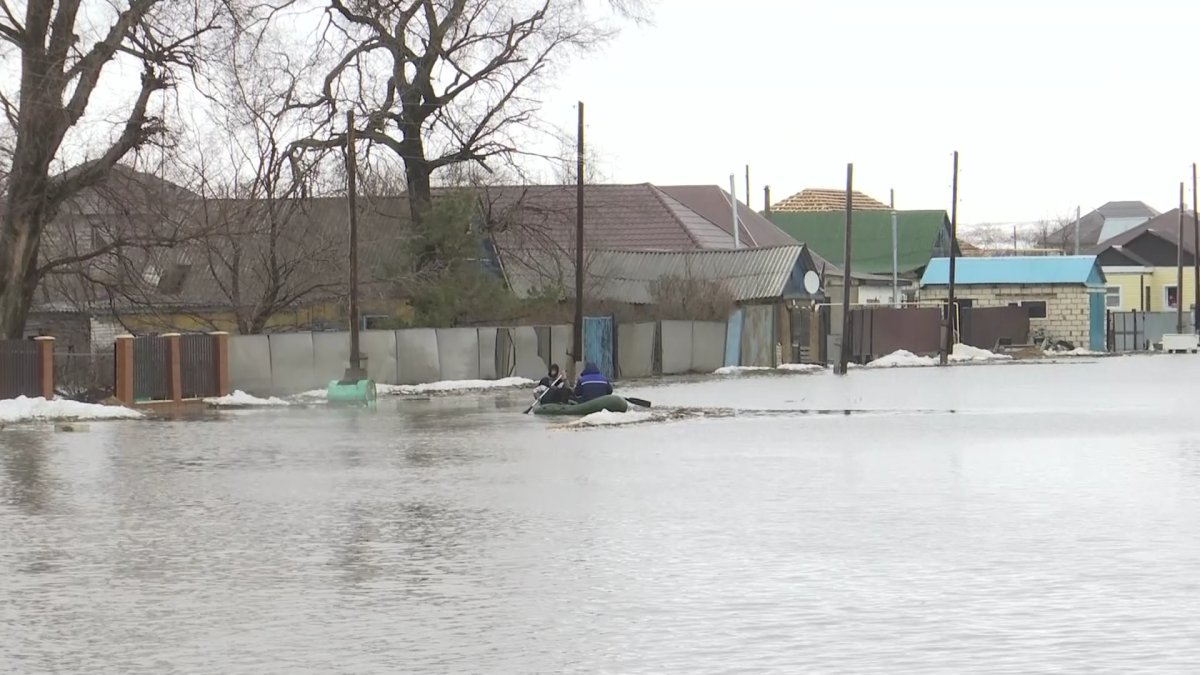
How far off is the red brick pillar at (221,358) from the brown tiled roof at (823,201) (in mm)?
77888

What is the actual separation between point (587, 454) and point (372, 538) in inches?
396

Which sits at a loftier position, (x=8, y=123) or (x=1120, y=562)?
(x=8, y=123)

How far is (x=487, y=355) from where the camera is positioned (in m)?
53.1

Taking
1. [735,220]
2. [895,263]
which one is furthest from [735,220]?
[895,263]

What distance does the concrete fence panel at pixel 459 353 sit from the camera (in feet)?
170

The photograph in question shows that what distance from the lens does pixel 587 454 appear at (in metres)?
25.2

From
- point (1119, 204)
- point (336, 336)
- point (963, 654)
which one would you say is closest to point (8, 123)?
point (336, 336)

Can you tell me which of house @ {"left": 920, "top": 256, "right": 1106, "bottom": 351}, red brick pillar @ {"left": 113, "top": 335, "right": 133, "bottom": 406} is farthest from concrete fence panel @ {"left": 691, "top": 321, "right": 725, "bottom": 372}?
red brick pillar @ {"left": 113, "top": 335, "right": 133, "bottom": 406}

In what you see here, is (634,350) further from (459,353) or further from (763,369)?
(459,353)

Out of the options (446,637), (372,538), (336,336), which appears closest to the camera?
(446,637)

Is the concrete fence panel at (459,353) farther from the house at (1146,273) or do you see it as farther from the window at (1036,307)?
the house at (1146,273)

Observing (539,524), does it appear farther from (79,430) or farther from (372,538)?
(79,430)

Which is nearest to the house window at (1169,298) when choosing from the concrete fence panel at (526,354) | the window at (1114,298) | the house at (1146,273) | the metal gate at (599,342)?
the house at (1146,273)

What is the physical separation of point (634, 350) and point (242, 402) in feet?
62.9
